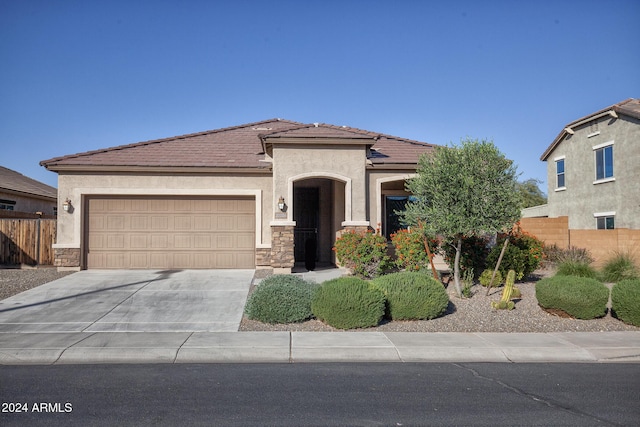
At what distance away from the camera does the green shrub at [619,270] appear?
1428 centimetres

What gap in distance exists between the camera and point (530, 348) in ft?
27.0

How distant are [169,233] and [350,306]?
8.66 meters

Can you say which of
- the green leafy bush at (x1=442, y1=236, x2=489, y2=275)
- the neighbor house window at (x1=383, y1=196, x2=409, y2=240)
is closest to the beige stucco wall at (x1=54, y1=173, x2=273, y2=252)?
the neighbor house window at (x1=383, y1=196, x2=409, y2=240)

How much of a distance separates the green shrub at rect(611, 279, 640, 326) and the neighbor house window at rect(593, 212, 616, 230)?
13.8m

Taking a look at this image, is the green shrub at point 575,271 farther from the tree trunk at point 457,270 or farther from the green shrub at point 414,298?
the green shrub at point 414,298

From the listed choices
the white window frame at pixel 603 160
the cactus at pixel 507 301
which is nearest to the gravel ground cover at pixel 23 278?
the cactus at pixel 507 301

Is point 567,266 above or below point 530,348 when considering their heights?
above

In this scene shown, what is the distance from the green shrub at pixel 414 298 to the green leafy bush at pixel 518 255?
336 centimetres

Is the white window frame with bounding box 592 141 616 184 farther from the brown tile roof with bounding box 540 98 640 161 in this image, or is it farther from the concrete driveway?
the concrete driveway

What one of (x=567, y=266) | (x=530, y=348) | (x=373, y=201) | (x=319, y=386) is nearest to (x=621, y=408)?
(x=530, y=348)

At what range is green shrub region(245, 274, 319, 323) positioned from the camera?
32.1ft

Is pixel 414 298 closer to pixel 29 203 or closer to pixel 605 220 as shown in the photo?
pixel 605 220

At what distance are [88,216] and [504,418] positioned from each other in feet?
47.0

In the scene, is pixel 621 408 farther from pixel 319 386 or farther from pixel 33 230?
pixel 33 230
